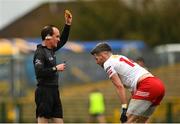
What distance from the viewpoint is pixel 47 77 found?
12.4 meters

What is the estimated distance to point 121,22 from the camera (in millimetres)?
58062

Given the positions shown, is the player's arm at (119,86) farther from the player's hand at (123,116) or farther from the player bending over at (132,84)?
the player's hand at (123,116)

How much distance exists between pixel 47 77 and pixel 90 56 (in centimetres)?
2359

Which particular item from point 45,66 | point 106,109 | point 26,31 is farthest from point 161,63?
point 26,31

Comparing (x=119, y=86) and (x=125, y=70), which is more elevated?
(x=125, y=70)

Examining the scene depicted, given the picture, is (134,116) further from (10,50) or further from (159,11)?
(159,11)

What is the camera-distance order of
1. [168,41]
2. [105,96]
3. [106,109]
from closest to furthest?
[106,109], [105,96], [168,41]

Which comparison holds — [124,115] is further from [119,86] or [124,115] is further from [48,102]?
[48,102]

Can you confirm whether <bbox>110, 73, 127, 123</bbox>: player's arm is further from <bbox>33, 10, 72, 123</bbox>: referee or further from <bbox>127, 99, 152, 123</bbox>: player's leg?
<bbox>33, 10, 72, 123</bbox>: referee

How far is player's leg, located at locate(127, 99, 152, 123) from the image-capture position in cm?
1198

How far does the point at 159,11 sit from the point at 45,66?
44708 mm

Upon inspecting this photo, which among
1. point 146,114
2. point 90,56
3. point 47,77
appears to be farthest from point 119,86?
point 90,56

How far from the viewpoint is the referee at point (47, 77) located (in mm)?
12352

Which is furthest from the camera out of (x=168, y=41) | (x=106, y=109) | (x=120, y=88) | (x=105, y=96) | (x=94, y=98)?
(x=168, y=41)
